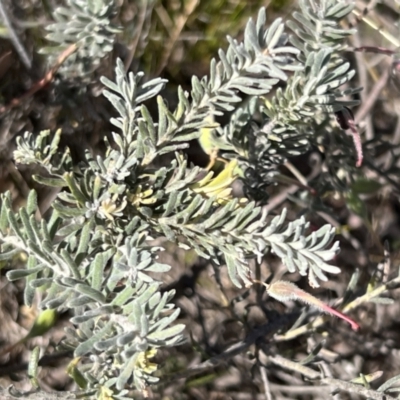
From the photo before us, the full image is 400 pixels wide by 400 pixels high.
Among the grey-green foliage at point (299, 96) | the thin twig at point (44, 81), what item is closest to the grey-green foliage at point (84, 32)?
the thin twig at point (44, 81)

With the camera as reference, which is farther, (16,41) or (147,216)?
(16,41)

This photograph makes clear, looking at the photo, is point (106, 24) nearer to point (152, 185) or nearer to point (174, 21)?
point (152, 185)

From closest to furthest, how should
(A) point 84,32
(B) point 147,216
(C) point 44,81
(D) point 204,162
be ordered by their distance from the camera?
(B) point 147,216 < (A) point 84,32 < (C) point 44,81 < (D) point 204,162

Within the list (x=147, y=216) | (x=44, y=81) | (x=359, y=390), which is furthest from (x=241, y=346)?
(x=44, y=81)

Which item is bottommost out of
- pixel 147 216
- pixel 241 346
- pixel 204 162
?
pixel 241 346

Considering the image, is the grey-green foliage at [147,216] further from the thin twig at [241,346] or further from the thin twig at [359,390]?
the thin twig at [241,346]

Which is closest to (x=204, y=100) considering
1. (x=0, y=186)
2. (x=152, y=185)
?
(x=152, y=185)

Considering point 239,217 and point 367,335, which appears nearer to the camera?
point 239,217

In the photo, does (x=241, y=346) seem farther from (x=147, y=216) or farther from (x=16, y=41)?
(x=16, y=41)

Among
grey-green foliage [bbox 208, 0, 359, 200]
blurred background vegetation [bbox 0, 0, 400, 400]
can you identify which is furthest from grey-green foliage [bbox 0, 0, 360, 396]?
blurred background vegetation [bbox 0, 0, 400, 400]
